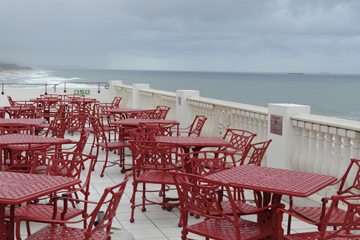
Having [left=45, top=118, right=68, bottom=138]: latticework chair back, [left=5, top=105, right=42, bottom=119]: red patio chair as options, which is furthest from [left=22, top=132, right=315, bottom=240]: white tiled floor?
[left=5, top=105, right=42, bottom=119]: red patio chair

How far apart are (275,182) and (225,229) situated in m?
0.49

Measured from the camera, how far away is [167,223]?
5.96 m

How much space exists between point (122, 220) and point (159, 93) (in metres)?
7.46

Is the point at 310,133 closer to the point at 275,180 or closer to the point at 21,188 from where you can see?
the point at 275,180

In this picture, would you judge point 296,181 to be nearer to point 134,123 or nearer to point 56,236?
point 56,236

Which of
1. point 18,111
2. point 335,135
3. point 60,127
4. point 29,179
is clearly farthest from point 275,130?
point 18,111

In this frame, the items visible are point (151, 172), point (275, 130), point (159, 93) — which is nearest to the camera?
point (151, 172)

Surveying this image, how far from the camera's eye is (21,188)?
389 cm

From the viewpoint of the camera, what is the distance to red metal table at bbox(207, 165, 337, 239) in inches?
159

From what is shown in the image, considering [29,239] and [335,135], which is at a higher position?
[335,135]

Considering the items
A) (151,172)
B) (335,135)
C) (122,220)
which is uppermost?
(335,135)

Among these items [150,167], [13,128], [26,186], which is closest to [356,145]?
[150,167]

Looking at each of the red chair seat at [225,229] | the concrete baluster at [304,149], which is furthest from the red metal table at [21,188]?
the concrete baluster at [304,149]

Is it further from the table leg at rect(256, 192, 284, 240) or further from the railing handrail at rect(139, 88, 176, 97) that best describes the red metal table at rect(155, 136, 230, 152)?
the railing handrail at rect(139, 88, 176, 97)
